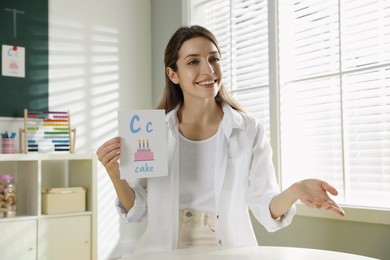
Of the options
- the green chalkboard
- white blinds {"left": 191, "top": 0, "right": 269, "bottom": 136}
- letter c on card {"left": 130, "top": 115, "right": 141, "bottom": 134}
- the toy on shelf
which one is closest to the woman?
letter c on card {"left": 130, "top": 115, "right": 141, "bottom": 134}

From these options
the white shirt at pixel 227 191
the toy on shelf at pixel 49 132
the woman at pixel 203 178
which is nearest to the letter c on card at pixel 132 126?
the woman at pixel 203 178

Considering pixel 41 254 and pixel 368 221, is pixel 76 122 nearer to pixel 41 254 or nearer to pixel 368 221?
pixel 41 254

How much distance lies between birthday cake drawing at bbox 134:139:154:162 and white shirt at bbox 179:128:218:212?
0.95 ft

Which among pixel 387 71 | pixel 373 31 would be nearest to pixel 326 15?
pixel 373 31

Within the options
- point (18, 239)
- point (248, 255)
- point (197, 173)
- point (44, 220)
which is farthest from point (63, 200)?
point (248, 255)

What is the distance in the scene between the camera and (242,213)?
198cm

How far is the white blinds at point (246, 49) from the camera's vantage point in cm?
304

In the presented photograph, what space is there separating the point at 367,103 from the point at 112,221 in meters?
2.16

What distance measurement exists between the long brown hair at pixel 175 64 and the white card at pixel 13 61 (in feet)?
4.93

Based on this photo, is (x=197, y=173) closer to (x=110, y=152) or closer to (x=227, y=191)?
(x=227, y=191)

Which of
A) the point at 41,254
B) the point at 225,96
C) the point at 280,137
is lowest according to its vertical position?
the point at 41,254

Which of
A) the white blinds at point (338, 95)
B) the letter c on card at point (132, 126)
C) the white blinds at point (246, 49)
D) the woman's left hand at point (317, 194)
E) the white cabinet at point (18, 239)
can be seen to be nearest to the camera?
the woman's left hand at point (317, 194)

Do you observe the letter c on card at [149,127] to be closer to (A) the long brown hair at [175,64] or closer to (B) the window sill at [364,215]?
(A) the long brown hair at [175,64]

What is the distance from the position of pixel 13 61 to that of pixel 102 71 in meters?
0.68
